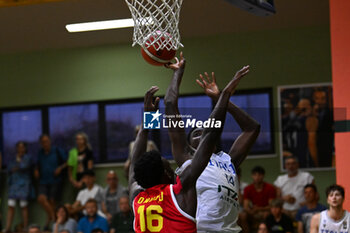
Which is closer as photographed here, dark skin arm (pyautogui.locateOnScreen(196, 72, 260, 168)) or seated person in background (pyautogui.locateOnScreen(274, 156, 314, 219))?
dark skin arm (pyautogui.locateOnScreen(196, 72, 260, 168))

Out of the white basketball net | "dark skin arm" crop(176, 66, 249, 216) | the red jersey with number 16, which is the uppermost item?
the white basketball net

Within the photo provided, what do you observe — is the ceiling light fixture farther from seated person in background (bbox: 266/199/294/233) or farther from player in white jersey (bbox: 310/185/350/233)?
player in white jersey (bbox: 310/185/350/233)

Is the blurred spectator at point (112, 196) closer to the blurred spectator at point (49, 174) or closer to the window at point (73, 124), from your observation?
the blurred spectator at point (49, 174)

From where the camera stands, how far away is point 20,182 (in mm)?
11961

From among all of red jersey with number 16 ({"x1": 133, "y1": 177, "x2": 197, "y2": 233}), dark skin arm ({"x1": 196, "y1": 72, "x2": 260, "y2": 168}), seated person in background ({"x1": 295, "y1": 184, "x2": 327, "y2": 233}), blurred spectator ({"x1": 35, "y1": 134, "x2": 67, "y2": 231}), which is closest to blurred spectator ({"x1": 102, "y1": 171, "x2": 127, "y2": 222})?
blurred spectator ({"x1": 35, "y1": 134, "x2": 67, "y2": 231})

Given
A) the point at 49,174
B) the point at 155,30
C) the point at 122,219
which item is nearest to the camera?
the point at 155,30

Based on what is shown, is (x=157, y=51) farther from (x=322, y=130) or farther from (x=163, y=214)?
(x=322, y=130)

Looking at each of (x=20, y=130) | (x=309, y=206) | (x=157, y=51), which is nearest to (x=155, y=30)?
(x=157, y=51)

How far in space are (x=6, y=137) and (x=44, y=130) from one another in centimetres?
82

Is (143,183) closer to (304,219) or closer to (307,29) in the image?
(304,219)

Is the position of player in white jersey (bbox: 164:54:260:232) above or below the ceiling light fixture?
below

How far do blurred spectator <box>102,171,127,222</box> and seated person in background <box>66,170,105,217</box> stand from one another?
15 cm

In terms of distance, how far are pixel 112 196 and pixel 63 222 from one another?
892 mm

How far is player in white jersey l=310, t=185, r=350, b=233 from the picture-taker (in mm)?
7055
